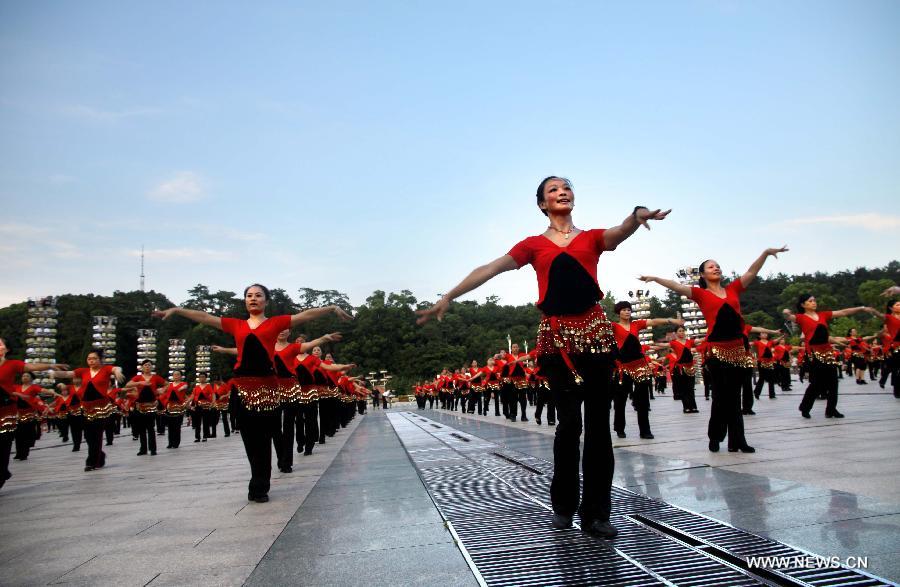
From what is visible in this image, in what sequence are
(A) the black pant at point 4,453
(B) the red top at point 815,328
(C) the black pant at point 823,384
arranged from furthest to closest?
(B) the red top at point 815,328 < (C) the black pant at point 823,384 < (A) the black pant at point 4,453

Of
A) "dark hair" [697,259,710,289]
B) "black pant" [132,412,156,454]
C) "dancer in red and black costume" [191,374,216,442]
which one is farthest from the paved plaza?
"dancer in red and black costume" [191,374,216,442]

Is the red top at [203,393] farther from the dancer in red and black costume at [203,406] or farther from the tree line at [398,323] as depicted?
the tree line at [398,323]

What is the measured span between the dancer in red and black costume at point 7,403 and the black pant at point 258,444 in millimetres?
3789

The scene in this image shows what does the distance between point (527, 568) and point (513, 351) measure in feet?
52.6

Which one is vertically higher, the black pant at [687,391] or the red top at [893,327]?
the red top at [893,327]

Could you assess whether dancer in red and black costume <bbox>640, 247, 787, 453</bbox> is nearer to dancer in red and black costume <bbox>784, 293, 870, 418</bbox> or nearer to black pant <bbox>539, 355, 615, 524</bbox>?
black pant <bbox>539, 355, 615, 524</bbox>

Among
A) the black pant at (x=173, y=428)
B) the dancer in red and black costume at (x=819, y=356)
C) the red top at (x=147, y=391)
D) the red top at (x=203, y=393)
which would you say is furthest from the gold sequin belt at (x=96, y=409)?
the dancer in red and black costume at (x=819, y=356)

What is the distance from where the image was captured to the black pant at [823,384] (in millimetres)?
10289

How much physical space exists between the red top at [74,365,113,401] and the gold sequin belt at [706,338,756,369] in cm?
1047

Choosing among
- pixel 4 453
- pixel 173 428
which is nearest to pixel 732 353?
pixel 4 453

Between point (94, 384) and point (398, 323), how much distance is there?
108 metres

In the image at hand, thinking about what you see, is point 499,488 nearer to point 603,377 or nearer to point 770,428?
point 603,377

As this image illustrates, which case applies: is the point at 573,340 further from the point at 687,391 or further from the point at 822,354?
the point at 687,391

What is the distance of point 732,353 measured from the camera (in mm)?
7621
